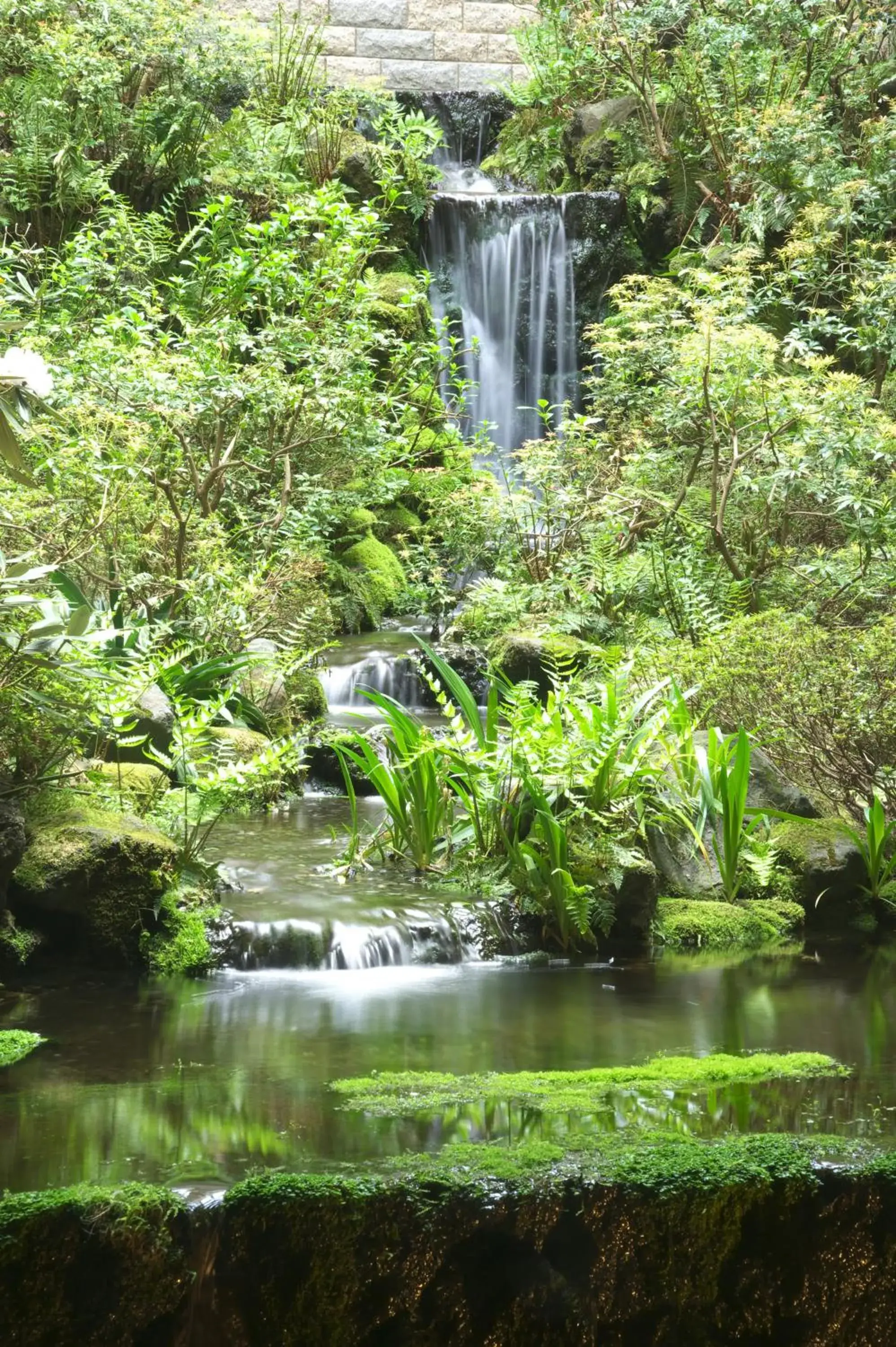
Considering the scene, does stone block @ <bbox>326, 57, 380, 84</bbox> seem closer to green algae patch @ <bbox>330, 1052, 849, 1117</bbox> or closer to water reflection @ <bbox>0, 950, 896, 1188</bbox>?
water reflection @ <bbox>0, 950, 896, 1188</bbox>

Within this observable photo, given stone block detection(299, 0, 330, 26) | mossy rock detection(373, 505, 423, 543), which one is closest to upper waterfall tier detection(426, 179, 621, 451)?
mossy rock detection(373, 505, 423, 543)

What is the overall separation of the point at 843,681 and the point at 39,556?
14.1 feet

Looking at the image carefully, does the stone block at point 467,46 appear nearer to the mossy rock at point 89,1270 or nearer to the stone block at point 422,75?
the stone block at point 422,75

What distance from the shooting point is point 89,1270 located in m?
2.73

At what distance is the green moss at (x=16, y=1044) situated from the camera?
4051mm

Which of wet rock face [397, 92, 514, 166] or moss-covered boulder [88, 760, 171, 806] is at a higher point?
wet rock face [397, 92, 514, 166]

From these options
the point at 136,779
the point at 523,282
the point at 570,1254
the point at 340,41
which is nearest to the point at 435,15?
the point at 340,41

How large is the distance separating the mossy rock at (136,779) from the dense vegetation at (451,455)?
0.03 meters

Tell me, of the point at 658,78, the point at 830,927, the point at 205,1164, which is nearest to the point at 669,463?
the point at 830,927

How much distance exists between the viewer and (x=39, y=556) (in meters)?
6.68

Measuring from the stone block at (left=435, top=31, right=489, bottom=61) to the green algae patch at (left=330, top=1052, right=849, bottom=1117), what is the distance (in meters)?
16.5

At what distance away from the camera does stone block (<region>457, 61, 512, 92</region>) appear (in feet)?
57.2

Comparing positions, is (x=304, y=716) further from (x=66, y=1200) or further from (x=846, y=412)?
(x=66, y=1200)

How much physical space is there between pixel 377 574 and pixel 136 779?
625cm
